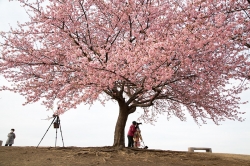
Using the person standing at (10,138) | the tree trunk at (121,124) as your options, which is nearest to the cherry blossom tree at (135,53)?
the tree trunk at (121,124)

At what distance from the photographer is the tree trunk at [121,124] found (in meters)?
12.0

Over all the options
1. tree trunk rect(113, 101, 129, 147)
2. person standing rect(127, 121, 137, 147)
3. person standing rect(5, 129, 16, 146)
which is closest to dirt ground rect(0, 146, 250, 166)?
tree trunk rect(113, 101, 129, 147)

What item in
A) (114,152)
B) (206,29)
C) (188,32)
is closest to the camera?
(188,32)

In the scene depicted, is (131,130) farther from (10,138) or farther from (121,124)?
(10,138)

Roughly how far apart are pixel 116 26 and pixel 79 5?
6.25 ft

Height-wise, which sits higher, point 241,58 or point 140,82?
point 241,58

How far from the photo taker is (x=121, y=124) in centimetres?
1217

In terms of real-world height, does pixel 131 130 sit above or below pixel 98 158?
above

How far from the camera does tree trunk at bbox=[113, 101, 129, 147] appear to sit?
12.0 metres

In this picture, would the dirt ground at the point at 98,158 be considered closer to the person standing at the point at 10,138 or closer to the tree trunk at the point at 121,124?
the tree trunk at the point at 121,124

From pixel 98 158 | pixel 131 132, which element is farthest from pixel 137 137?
pixel 98 158

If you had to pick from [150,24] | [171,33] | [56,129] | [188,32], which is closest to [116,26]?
[150,24]

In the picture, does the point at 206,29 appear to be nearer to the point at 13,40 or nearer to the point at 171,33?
the point at 171,33

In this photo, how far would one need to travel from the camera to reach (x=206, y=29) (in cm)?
852
